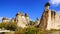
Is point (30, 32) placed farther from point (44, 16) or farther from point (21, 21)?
point (21, 21)

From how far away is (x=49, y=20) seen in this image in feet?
108

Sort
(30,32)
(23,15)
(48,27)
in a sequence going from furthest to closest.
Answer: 1. (23,15)
2. (48,27)
3. (30,32)

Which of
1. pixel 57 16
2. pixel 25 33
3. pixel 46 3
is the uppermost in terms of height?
pixel 46 3

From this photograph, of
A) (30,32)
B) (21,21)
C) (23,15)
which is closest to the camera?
(30,32)

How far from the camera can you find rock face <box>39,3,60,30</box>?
32.4 m

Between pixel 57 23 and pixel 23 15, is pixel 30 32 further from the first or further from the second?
pixel 23 15

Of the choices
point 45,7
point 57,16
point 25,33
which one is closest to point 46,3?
point 45,7

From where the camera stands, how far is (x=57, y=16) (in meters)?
33.8

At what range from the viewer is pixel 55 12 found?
33250 millimetres

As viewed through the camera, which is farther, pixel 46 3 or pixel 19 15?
pixel 19 15

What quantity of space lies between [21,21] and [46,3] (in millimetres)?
18049

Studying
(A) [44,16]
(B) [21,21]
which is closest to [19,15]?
(B) [21,21]

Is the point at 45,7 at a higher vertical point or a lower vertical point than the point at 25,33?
higher

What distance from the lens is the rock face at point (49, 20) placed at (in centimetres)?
3244
